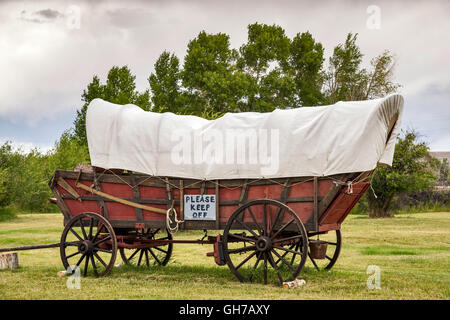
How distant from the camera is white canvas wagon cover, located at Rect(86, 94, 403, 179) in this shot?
8.27 m

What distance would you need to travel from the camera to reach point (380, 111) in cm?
820

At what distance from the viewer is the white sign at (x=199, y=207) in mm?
9172

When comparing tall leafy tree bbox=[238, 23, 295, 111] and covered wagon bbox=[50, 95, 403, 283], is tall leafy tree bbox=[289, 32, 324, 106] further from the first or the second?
covered wagon bbox=[50, 95, 403, 283]

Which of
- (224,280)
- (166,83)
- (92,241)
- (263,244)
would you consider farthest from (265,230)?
(166,83)

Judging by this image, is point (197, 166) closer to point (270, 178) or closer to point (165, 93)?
point (270, 178)

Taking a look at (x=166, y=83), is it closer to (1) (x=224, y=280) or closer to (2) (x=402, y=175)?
(2) (x=402, y=175)

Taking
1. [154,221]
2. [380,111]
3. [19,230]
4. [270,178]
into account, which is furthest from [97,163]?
[19,230]

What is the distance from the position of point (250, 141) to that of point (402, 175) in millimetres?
21334

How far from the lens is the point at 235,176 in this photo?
8.95 meters

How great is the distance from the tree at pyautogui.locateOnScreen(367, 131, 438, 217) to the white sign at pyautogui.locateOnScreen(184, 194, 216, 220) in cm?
2095

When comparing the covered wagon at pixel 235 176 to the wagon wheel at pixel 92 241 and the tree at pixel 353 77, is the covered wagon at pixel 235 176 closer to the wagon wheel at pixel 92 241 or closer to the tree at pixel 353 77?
the wagon wheel at pixel 92 241

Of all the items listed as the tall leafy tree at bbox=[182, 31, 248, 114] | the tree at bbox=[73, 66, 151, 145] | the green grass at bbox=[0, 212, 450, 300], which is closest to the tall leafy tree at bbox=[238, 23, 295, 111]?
the tall leafy tree at bbox=[182, 31, 248, 114]

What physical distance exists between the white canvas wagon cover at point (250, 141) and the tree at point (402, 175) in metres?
20.2

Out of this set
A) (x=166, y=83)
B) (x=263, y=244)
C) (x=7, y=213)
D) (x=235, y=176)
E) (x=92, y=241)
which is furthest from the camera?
(x=166, y=83)
